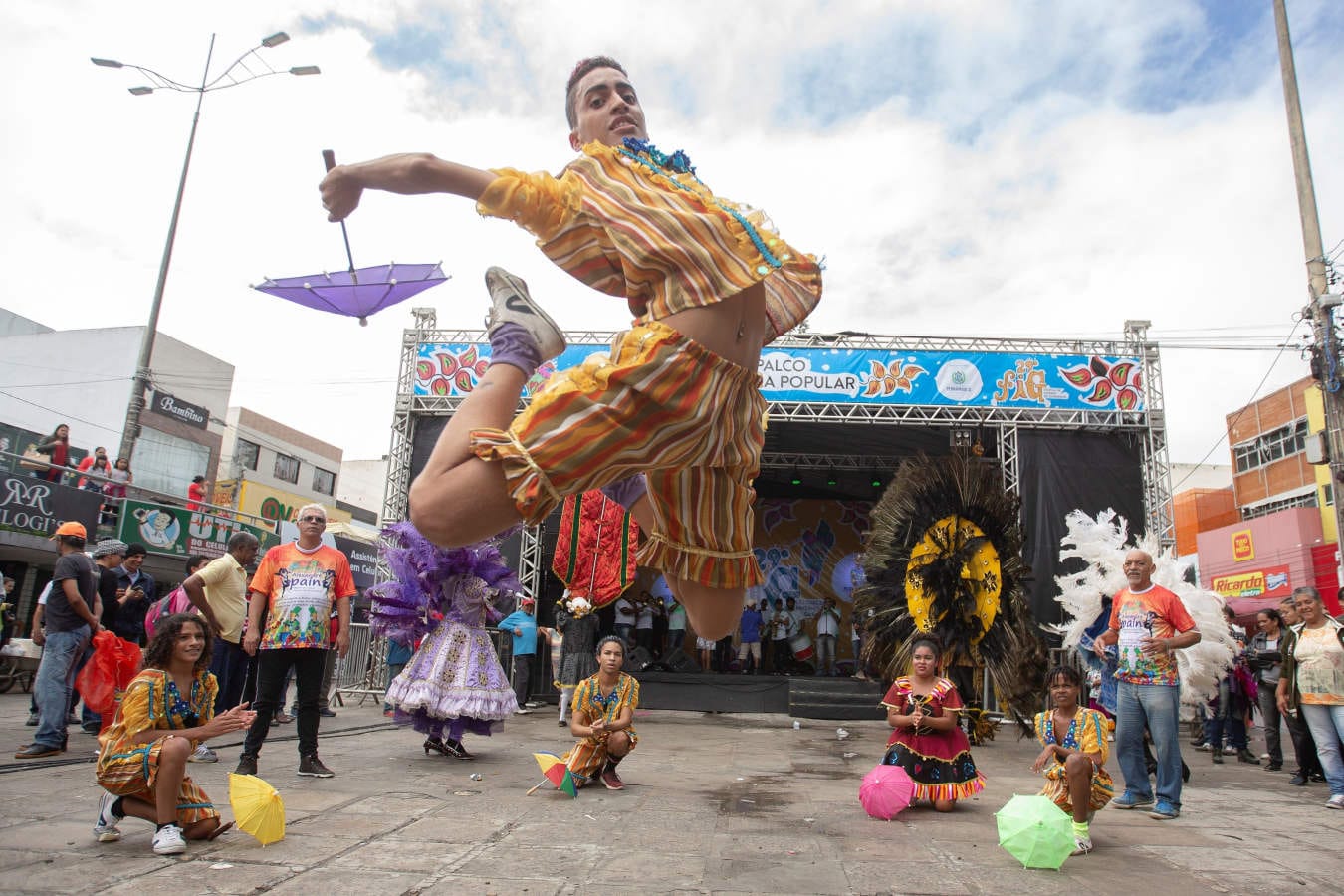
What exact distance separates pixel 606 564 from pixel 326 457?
1127 inches

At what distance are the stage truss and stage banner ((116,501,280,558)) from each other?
229 centimetres

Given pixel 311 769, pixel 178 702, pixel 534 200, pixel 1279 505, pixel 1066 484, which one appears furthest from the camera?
pixel 1279 505

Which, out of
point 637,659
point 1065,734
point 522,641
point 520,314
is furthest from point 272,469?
point 520,314

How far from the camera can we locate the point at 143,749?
3.02m

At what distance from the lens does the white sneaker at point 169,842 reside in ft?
9.30

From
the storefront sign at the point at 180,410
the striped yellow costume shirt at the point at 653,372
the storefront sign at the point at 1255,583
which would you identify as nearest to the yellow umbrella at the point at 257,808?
the striped yellow costume shirt at the point at 653,372

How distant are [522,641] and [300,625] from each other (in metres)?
5.86

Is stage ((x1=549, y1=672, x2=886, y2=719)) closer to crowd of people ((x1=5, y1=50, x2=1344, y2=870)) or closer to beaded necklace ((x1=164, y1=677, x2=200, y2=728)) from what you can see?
crowd of people ((x1=5, y1=50, x2=1344, y2=870))

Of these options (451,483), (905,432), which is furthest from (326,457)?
(451,483)

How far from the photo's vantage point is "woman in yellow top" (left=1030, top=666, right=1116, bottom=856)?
3.60 m

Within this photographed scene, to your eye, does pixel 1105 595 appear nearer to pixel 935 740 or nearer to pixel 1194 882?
pixel 935 740

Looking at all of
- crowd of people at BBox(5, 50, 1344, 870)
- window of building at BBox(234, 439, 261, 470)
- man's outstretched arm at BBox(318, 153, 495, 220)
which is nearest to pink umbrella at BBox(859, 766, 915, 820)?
crowd of people at BBox(5, 50, 1344, 870)

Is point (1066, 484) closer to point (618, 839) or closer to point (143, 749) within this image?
point (618, 839)

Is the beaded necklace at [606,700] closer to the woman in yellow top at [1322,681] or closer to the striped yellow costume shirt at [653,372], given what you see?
the striped yellow costume shirt at [653,372]
